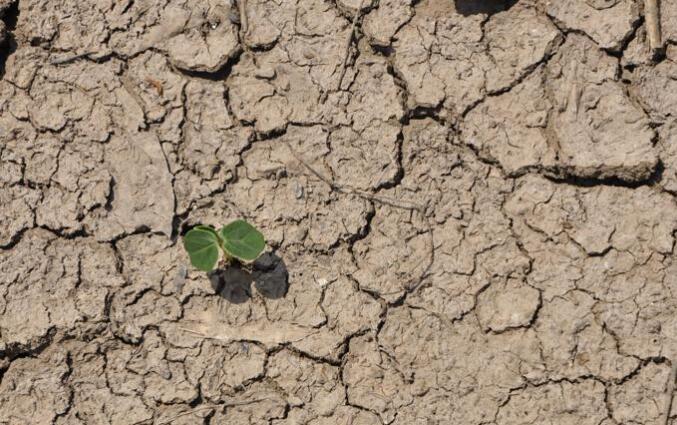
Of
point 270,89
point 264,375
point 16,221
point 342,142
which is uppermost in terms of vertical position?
point 270,89

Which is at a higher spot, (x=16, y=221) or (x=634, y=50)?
(x=634, y=50)

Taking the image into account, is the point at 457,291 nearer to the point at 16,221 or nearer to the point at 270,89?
the point at 270,89

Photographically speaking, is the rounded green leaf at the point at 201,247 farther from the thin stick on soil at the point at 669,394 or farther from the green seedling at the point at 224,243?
the thin stick on soil at the point at 669,394

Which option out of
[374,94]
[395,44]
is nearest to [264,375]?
[374,94]

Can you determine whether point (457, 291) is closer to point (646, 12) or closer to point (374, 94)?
point (374, 94)

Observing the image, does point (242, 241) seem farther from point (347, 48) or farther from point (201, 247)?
point (347, 48)

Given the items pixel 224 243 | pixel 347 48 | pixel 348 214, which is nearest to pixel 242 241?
pixel 224 243
